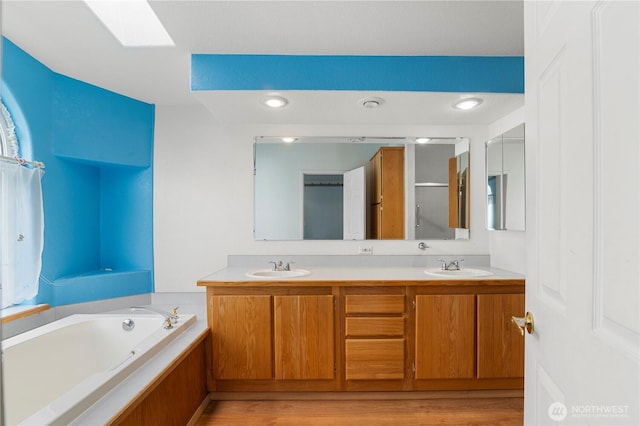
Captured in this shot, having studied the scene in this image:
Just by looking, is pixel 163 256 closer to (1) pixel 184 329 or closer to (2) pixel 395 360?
(1) pixel 184 329

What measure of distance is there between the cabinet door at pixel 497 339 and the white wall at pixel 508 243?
335mm

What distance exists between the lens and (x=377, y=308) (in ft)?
7.18

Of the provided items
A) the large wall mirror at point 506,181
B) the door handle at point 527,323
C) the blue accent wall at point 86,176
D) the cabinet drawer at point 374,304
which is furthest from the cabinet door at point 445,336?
the blue accent wall at point 86,176

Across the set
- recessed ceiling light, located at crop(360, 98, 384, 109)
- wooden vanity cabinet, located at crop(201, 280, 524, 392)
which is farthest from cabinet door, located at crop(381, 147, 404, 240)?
wooden vanity cabinet, located at crop(201, 280, 524, 392)

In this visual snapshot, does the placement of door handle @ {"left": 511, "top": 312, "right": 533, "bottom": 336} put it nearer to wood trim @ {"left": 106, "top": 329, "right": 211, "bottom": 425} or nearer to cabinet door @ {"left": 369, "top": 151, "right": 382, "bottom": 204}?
wood trim @ {"left": 106, "top": 329, "right": 211, "bottom": 425}

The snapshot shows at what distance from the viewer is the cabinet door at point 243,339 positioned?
2184 mm

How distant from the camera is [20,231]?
6.93 ft

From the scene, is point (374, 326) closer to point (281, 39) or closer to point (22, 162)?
point (281, 39)

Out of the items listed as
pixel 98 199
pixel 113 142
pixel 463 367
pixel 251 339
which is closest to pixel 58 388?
pixel 251 339

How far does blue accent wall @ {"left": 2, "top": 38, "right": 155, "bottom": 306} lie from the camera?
226 centimetres

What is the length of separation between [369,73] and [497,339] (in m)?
1.89

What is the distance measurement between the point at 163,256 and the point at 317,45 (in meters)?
2.12

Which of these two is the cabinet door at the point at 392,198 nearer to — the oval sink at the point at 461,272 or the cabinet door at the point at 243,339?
the oval sink at the point at 461,272

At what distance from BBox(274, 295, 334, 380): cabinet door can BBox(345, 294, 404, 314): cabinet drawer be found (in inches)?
5.1
